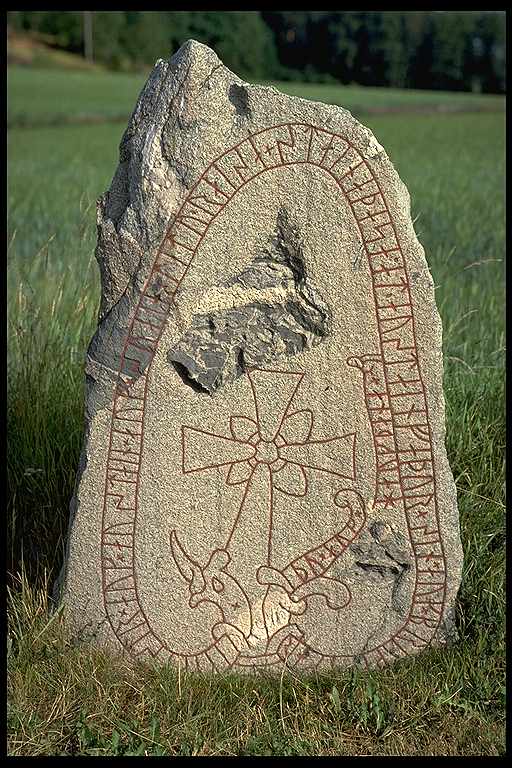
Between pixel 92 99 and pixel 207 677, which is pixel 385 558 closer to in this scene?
pixel 207 677

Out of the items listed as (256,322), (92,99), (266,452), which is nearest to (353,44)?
(256,322)

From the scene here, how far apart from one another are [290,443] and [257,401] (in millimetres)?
150

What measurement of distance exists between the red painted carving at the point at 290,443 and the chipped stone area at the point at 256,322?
0.36ft

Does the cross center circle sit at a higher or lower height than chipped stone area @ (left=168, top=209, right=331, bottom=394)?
lower

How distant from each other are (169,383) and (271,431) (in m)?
0.31

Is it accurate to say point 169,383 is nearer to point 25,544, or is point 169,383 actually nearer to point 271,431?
point 271,431

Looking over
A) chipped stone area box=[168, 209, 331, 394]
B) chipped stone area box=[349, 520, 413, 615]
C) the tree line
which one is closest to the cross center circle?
chipped stone area box=[168, 209, 331, 394]

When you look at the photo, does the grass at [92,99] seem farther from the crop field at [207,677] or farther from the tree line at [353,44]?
the crop field at [207,677]

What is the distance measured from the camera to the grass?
2122 cm

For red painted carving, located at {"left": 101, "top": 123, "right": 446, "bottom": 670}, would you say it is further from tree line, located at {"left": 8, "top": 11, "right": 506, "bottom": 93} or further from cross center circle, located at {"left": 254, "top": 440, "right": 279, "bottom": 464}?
tree line, located at {"left": 8, "top": 11, "right": 506, "bottom": 93}

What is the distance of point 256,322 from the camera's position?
243 centimetres

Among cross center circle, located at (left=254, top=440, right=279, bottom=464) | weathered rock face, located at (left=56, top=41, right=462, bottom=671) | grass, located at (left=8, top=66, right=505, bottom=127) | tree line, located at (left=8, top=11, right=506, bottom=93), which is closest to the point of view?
weathered rock face, located at (left=56, top=41, right=462, bottom=671)

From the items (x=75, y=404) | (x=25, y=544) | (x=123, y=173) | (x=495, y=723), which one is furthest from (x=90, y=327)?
(x=495, y=723)

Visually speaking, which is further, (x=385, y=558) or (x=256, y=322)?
(x=385, y=558)
